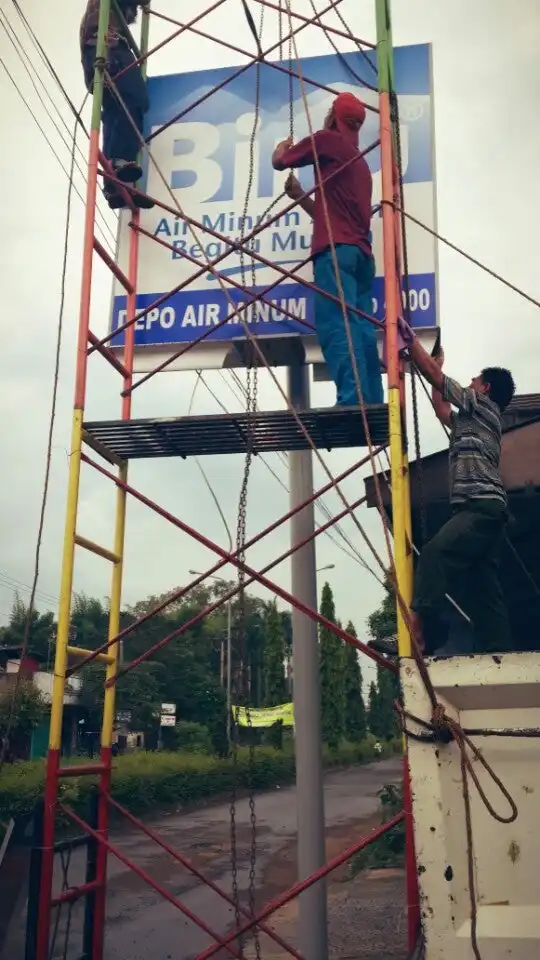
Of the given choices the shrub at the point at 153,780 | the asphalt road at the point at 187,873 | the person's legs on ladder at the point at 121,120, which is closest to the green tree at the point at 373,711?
the shrub at the point at 153,780

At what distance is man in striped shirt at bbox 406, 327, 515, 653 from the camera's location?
411 centimetres

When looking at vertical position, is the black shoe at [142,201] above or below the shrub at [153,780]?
above

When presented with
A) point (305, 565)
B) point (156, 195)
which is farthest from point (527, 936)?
point (156, 195)

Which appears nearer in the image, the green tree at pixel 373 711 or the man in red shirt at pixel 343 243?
the man in red shirt at pixel 343 243

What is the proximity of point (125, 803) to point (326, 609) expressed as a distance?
918 inches

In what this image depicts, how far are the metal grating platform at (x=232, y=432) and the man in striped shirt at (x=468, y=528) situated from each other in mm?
397

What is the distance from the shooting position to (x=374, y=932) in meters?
8.46

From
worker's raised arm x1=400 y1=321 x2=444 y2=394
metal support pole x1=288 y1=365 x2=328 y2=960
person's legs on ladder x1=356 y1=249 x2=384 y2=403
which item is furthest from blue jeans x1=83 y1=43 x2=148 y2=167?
worker's raised arm x1=400 y1=321 x2=444 y2=394

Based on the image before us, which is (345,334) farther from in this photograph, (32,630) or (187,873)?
(32,630)

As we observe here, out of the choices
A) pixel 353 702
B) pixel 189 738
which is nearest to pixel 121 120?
pixel 189 738

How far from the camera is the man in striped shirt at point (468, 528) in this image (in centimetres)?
411

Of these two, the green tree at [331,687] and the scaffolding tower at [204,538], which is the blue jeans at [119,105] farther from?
the green tree at [331,687]

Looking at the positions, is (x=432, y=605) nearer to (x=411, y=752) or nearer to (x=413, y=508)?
(x=411, y=752)

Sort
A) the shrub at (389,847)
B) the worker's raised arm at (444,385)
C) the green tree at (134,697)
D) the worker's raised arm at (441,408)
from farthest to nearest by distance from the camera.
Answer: the green tree at (134,697) → the shrub at (389,847) → the worker's raised arm at (441,408) → the worker's raised arm at (444,385)
